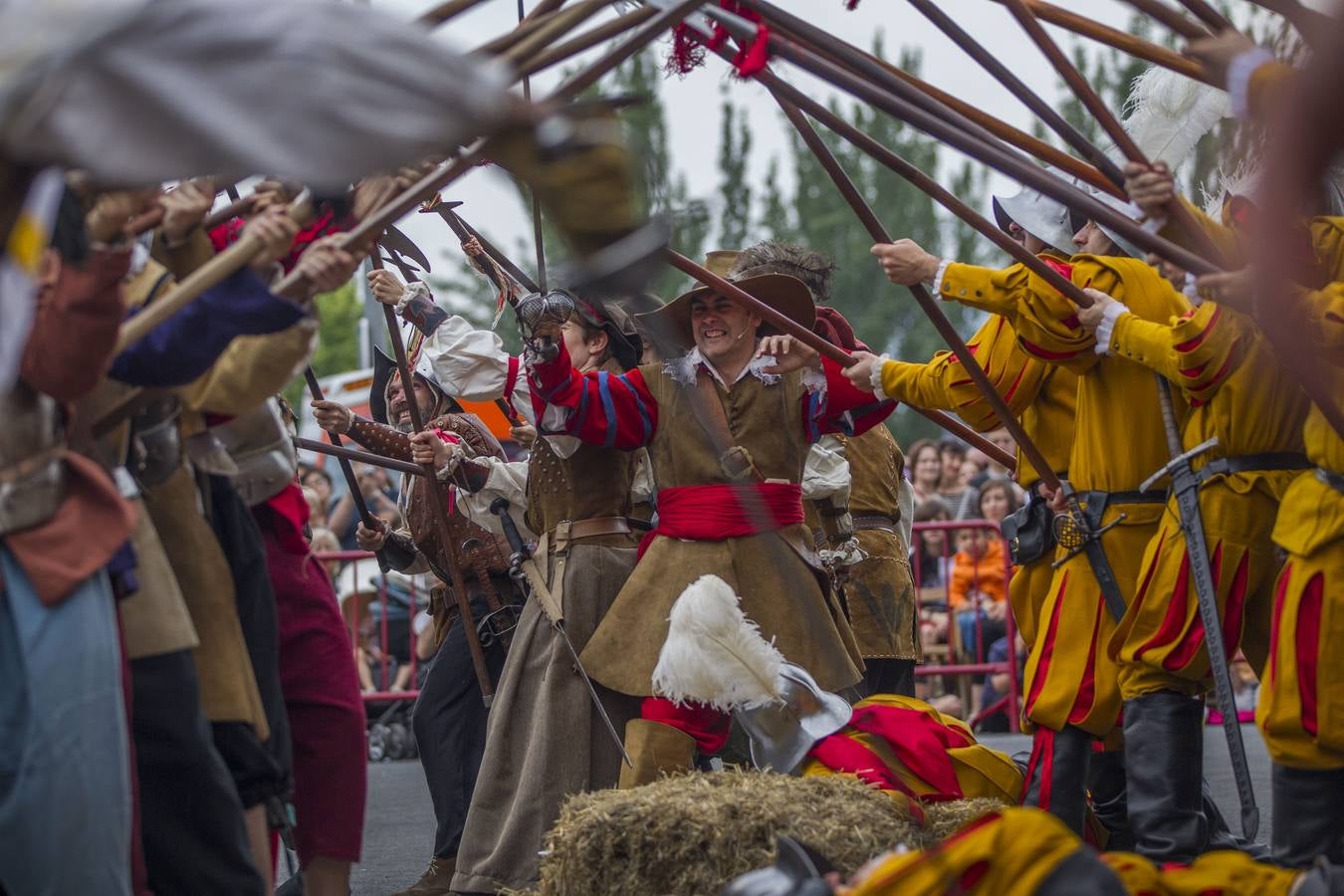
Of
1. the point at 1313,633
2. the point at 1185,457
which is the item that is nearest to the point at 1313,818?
the point at 1313,633

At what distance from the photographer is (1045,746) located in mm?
4977

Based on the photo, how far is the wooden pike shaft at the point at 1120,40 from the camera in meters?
4.25

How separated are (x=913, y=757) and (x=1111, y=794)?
71 centimetres

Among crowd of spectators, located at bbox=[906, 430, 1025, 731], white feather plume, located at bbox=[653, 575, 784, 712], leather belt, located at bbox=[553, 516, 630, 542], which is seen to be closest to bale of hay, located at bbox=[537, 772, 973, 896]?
white feather plume, located at bbox=[653, 575, 784, 712]

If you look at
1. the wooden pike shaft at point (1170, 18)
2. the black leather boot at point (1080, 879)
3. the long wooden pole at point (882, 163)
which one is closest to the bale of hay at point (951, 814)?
the long wooden pole at point (882, 163)

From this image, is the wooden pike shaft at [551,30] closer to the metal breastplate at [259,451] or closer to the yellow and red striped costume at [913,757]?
the metal breastplate at [259,451]

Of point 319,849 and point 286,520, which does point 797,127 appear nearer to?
point 286,520

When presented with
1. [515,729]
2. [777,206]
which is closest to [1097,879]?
[515,729]

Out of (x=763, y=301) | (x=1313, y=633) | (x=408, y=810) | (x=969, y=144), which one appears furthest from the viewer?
(x=408, y=810)

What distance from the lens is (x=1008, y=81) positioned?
4.53 metres

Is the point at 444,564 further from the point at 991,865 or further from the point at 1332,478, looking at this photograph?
the point at 991,865

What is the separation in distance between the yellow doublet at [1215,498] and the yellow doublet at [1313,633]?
354 mm

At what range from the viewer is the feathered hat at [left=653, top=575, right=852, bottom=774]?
481 cm

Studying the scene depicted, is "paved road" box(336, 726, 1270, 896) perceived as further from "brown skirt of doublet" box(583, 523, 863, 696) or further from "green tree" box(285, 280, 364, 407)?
"green tree" box(285, 280, 364, 407)
